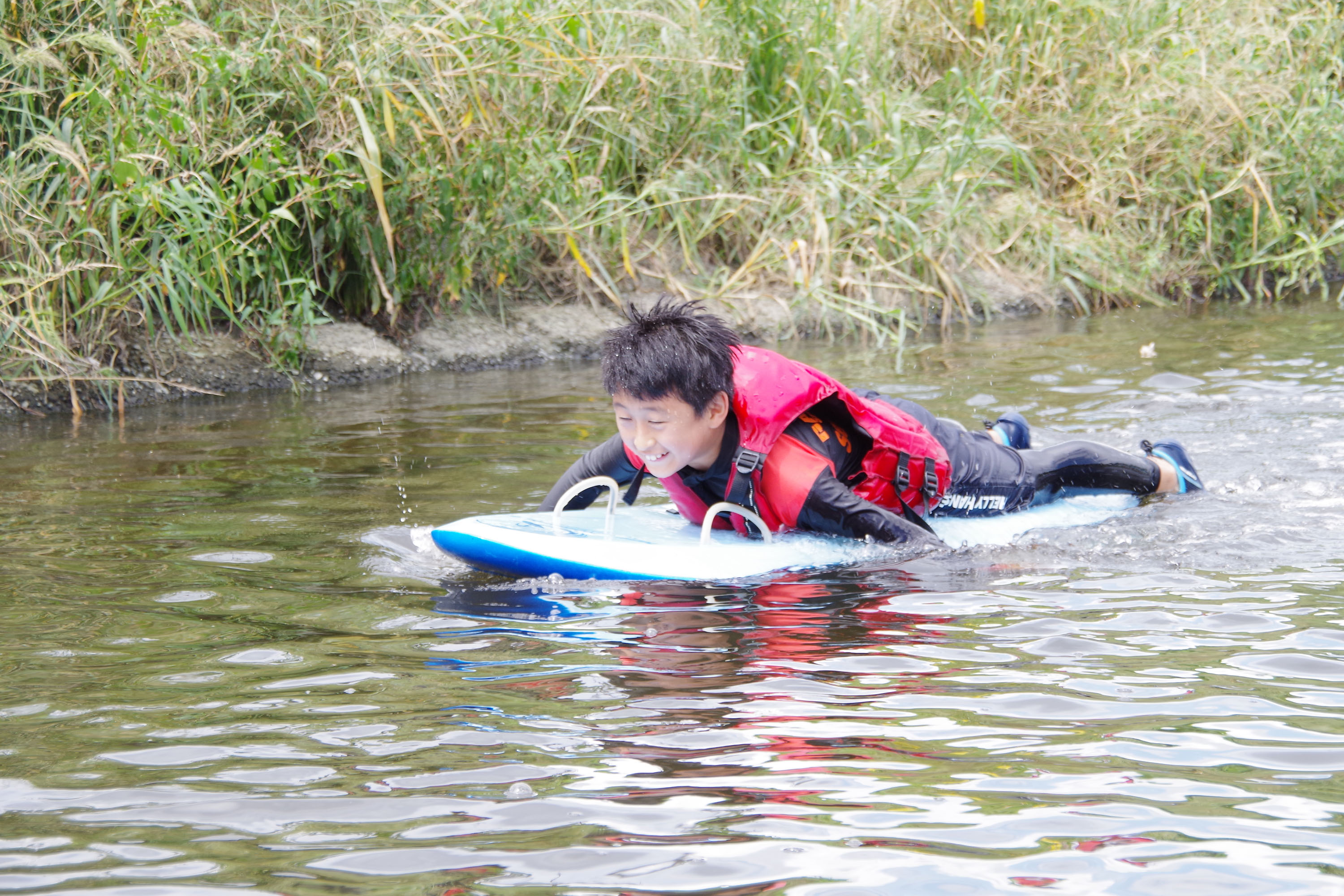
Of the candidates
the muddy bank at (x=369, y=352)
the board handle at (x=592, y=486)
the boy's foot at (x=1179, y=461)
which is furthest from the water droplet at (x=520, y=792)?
the muddy bank at (x=369, y=352)

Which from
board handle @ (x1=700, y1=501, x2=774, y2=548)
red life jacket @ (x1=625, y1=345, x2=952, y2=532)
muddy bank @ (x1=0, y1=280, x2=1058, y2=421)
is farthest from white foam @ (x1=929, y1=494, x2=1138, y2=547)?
muddy bank @ (x1=0, y1=280, x2=1058, y2=421)

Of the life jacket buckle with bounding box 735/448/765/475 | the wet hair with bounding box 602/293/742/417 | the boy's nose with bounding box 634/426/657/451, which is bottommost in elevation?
the life jacket buckle with bounding box 735/448/765/475

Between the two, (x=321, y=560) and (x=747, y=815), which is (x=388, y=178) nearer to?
(x=321, y=560)

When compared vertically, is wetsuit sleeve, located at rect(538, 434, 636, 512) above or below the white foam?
above

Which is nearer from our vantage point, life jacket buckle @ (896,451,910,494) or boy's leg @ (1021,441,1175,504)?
life jacket buckle @ (896,451,910,494)

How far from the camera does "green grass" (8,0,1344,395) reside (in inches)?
246

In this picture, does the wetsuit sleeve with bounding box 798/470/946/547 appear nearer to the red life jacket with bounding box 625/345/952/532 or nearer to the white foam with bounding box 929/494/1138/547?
the red life jacket with bounding box 625/345/952/532

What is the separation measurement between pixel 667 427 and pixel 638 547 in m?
0.41

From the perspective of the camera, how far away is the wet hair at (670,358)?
359cm

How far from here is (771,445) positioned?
3752mm

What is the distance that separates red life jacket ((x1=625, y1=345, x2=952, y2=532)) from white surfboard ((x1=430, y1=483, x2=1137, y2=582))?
11 cm

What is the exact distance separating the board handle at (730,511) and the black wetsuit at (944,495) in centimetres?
10

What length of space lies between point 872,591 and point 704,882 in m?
1.80

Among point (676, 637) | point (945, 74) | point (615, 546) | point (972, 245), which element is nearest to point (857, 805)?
point (676, 637)
